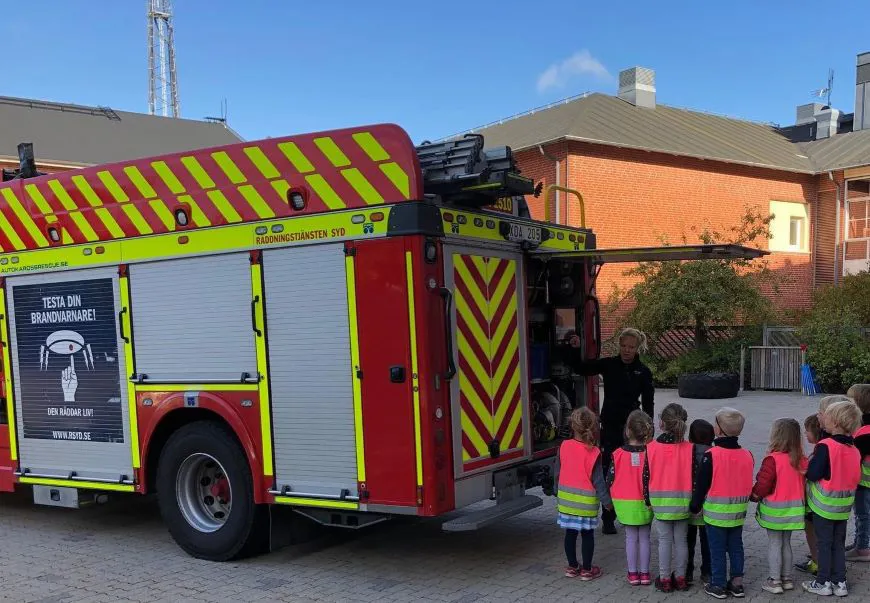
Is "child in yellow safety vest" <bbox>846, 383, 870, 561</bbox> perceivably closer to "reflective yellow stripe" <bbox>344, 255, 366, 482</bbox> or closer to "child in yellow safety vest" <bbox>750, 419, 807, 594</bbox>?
"child in yellow safety vest" <bbox>750, 419, 807, 594</bbox>

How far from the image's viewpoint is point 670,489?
494cm

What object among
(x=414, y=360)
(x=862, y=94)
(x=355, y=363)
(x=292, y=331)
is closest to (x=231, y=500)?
(x=292, y=331)

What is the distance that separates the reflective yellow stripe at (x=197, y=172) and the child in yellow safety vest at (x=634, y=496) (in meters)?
3.44

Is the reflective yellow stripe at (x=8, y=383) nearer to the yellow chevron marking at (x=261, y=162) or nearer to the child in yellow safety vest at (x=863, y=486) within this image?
the yellow chevron marking at (x=261, y=162)

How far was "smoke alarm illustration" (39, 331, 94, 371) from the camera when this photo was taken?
6398mm

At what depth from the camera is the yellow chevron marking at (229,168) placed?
5676 mm

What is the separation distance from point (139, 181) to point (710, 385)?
12658 millimetres

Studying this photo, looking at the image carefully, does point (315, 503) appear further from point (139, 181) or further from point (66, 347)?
point (139, 181)

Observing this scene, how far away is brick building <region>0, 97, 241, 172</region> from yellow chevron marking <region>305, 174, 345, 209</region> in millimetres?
26679

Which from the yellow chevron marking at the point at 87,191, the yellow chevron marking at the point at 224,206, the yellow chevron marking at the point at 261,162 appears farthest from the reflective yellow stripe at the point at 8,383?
the yellow chevron marking at the point at 261,162

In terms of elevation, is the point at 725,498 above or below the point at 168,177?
below

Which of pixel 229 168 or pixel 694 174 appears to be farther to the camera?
pixel 694 174

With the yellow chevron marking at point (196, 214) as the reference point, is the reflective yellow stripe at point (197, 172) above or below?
above

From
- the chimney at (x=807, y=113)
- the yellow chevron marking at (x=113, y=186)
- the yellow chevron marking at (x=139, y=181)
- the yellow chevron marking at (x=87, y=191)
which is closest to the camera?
the yellow chevron marking at (x=139, y=181)
